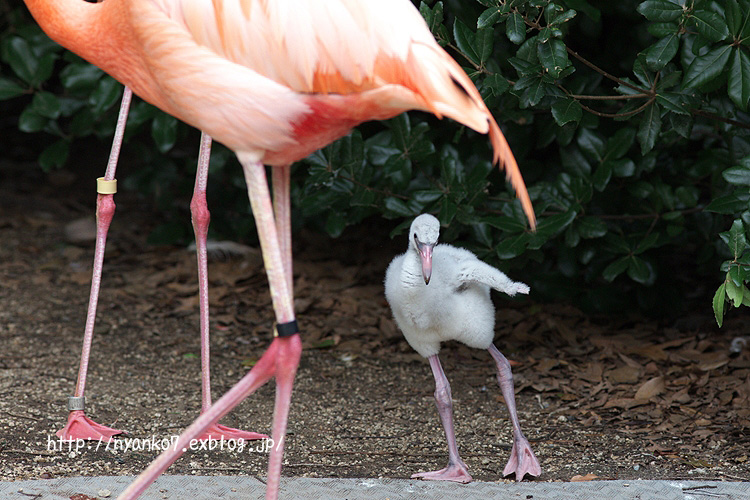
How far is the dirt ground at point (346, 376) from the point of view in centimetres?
350

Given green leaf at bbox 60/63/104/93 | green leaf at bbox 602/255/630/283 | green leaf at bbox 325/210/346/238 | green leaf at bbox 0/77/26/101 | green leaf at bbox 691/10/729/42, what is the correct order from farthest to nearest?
green leaf at bbox 0/77/26/101, green leaf at bbox 60/63/104/93, green leaf at bbox 325/210/346/238, green leaf at bbox 602/255/630/283, green leaf at bbox 691/10/729/42

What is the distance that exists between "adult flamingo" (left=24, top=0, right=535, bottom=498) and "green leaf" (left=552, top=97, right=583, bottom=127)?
1.07m

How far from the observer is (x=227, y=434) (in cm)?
362

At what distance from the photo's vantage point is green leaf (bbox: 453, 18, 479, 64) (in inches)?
142

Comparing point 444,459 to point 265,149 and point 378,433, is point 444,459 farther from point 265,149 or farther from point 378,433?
point 265,149

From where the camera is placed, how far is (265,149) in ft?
8.16

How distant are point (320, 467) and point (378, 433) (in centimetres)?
43

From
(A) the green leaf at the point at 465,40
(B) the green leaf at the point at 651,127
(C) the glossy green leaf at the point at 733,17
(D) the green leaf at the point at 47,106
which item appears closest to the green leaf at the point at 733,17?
(C) the glossy green leaf at the point at 733,17

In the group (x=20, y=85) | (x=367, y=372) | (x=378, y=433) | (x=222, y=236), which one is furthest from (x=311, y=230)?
(x=378, y=433)

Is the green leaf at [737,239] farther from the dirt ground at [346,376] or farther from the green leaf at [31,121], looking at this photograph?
the green leaf at [31,121]

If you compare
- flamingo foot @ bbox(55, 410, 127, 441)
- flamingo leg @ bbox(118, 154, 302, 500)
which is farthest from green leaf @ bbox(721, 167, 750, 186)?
flamingo foot @ bbox(55, 410, 127, 441)

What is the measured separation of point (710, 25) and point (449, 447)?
185cm

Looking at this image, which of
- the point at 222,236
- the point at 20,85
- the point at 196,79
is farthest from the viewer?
the point at 222,236

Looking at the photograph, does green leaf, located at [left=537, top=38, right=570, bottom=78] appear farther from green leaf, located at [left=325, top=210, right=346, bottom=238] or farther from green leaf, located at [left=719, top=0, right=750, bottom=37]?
green leaf, located at [left=325, top=210, right=346, bottom=238]
